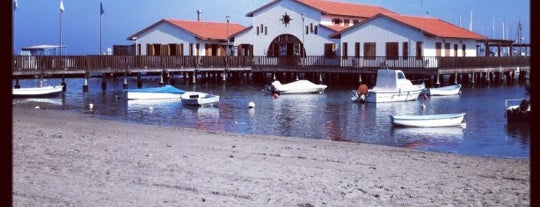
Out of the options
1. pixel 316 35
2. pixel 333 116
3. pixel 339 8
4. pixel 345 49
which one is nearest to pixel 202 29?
pixel 316 35

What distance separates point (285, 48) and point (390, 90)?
2602cm

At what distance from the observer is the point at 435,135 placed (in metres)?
29.2

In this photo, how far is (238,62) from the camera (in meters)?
70.8

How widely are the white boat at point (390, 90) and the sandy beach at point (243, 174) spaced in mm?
25253

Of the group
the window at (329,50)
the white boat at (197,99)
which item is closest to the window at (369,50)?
the window at (329,50)

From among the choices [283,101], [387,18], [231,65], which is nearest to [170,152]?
[283,101]

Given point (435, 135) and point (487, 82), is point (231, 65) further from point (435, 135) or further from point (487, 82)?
point (435, 135)

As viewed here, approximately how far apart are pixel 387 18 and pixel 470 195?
51.7 metres

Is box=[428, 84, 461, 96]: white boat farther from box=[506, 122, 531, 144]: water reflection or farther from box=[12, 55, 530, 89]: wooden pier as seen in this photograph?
box=[506, 122, 531, 144]: water reflection

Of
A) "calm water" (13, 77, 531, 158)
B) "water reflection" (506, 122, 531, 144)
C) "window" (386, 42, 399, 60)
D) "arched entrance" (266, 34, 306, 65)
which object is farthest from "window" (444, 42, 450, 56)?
"water reflection" (506, 122, 531, 144)

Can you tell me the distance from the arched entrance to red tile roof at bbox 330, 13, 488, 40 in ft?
14.9

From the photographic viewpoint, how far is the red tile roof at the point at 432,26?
62.4 meters

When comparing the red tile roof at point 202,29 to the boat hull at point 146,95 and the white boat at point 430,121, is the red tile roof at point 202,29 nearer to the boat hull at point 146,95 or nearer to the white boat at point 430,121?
Result: the boat hull at point 146,95
